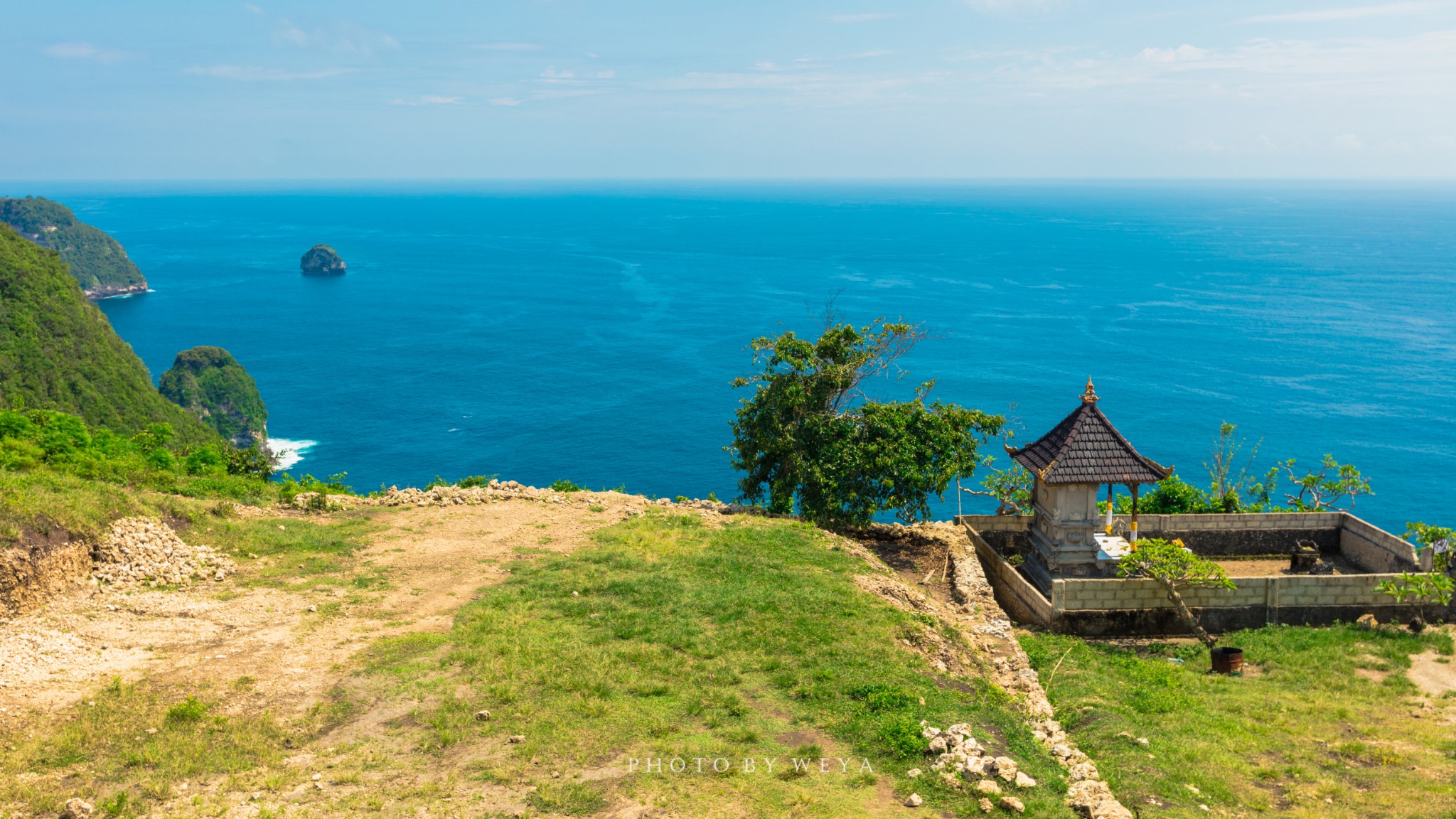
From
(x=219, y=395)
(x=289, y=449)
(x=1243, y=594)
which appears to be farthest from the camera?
(x=219, y=395)

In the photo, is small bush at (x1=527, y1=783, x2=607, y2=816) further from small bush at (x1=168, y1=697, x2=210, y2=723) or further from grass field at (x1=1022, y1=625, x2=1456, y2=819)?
grass field at (x1=1022, y1=625, x2=1456, y2=819)

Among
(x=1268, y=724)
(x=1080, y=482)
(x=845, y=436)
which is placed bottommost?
(x=1268, y=724)

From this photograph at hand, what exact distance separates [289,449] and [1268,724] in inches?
3565

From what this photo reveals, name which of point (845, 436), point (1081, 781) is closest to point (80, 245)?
point (845, 436)

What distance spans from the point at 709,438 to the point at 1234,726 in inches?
2723

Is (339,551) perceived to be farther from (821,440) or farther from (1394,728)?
(1394,728)

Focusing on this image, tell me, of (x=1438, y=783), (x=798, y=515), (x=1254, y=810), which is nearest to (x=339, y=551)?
(x=798, y=515)

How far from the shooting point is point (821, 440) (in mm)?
30234

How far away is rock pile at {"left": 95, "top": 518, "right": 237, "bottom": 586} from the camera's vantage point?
21.2 meters

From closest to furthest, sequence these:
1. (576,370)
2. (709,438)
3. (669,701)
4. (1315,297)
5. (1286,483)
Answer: (669,701) → (1286,483) → (709,438) → (576,370) → (1315,297)

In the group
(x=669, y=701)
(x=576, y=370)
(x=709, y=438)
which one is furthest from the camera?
(x=576, y=370)

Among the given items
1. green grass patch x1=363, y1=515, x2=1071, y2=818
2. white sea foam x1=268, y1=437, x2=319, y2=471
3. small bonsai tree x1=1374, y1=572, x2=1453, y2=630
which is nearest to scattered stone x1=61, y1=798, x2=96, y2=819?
green grass patch x1=363, y1=515, x2=1071, y2=818

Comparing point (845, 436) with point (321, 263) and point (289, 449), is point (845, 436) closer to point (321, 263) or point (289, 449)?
point (289, 449)

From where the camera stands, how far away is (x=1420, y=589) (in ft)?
79.0
